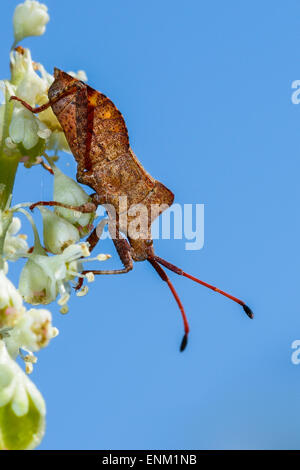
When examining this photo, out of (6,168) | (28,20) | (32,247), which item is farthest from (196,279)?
(28,20)

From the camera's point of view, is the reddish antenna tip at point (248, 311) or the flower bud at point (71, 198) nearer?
the flower bud at point (71, 198)

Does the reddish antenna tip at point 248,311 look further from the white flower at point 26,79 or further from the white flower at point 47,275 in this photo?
the white flower at point 26,79

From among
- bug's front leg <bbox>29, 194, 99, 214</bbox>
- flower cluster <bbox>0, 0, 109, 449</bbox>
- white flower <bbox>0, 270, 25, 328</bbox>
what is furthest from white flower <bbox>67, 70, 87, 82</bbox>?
white flower <bbox>0, 270, 25, 328</bbox>

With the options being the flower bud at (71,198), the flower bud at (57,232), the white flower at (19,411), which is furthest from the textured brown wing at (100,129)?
the white flower at (19,411)

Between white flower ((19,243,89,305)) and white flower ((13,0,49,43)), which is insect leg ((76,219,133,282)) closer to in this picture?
white flower ((19,243,89,305))

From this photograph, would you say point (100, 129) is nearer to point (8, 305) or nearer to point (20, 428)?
point (8, 305)
